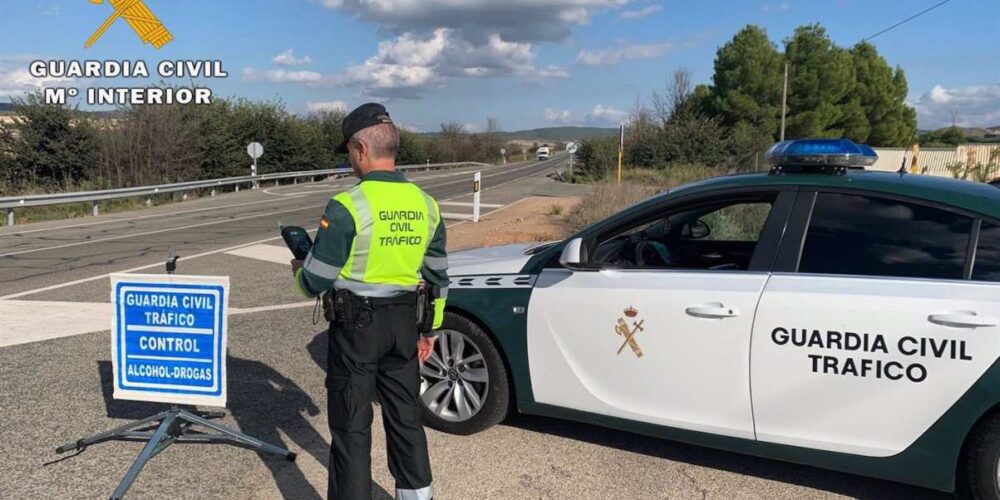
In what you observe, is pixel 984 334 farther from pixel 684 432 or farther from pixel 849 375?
pixel 684 432

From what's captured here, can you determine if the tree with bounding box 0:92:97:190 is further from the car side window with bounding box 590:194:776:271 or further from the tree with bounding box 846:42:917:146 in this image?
the tree with bounding box 846:42:917:146

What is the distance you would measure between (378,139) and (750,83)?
4099cm

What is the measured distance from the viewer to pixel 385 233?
276 centimetres

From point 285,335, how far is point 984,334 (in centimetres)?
530

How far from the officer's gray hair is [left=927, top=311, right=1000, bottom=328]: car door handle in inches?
92.3

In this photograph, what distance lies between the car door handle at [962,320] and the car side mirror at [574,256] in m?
1.54

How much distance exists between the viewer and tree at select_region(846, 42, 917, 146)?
161 ft

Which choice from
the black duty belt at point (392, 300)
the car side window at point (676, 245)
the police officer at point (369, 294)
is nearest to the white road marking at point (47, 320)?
the police officer at point (369, 294)

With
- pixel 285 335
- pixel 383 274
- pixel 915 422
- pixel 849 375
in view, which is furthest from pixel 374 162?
pixel 285 335

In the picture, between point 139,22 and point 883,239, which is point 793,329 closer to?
point 883,239

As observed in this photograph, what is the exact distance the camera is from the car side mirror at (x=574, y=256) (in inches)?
142

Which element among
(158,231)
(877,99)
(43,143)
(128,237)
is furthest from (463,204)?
(877,99)

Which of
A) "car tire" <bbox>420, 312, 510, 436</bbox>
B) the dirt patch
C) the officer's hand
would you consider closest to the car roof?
"car tire" <bbox>420, 312, 510, 436</bbox>

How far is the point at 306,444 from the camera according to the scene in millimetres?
4094
